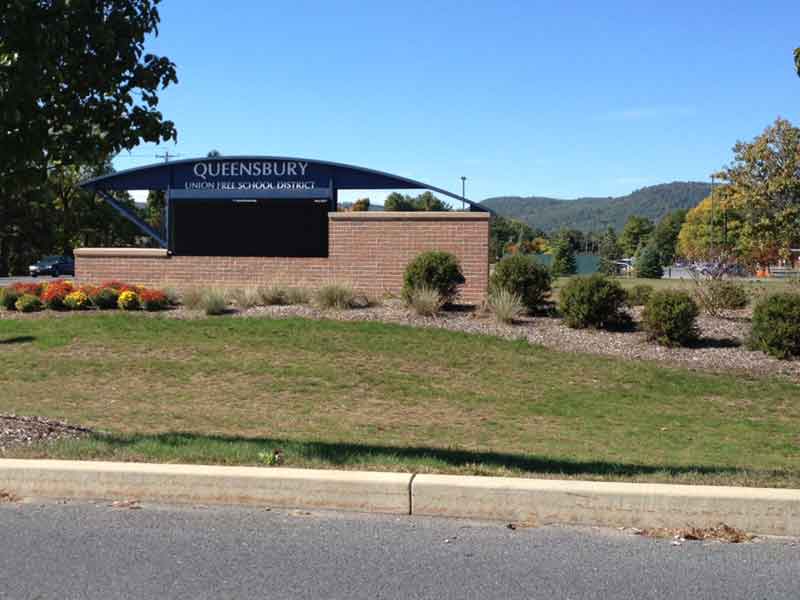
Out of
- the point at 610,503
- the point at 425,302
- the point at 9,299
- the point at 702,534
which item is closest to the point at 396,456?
the point at 610,503

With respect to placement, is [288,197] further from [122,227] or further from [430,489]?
[122,227]

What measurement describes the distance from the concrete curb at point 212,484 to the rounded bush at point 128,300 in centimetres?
1191

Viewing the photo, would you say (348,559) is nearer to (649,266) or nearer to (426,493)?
(426,493)

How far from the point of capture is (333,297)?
17.9 metres

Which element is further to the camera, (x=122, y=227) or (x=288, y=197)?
(x=122, y=227)

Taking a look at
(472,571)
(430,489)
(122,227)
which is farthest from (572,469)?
(122,227)

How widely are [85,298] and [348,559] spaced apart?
48.1 feet

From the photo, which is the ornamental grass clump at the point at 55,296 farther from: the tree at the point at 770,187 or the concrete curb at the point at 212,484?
the tree at the point at 770,187

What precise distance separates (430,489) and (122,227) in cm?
5338

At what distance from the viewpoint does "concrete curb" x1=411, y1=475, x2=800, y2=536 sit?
5.75 metres

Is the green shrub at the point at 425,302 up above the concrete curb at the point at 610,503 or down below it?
above

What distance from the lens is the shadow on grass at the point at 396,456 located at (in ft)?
23.7

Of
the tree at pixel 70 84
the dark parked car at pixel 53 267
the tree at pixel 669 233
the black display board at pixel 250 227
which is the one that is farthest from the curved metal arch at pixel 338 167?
the tree at pixel 669 233

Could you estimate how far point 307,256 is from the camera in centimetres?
2159
